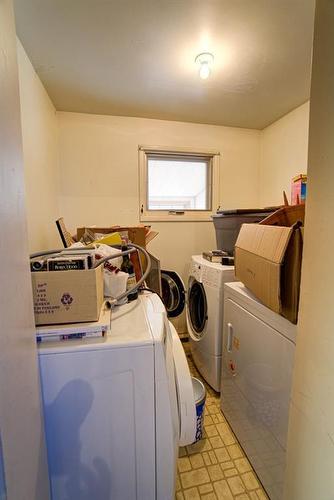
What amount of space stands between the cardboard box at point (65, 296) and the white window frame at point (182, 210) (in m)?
1.62

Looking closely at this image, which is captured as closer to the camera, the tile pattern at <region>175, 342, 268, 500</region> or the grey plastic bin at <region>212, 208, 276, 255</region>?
the tile pattern at <region>175, 342, 268, 500</region>

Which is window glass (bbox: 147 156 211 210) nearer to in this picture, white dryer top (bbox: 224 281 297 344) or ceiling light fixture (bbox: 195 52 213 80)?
ceiling light fixture (bbox: 195 52 213 80)

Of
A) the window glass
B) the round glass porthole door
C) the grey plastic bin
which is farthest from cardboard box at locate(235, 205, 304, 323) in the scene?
the window glass

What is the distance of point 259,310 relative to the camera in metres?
1.09

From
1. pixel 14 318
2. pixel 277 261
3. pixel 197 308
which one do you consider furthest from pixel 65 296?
pixel 197 308

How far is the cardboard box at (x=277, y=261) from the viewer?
84cm

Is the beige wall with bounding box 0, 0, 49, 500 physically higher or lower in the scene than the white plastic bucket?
higher

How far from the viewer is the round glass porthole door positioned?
1.84 metres

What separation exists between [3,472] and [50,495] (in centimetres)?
45

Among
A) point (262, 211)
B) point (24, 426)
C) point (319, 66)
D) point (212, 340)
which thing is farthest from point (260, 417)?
point (319, 66)

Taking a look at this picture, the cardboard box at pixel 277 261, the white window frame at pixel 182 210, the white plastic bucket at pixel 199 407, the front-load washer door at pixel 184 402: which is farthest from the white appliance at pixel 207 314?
the front-load washer door at pixel 184 402

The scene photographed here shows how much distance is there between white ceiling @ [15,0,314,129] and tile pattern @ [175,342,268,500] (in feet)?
7.59

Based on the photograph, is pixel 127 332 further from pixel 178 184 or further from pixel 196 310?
pixel 178 184

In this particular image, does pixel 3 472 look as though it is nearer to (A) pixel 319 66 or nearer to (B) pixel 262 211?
(A) pixel 319 66
